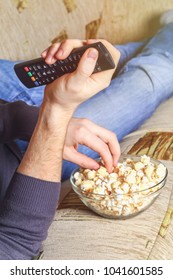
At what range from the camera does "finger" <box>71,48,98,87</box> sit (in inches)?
24.0

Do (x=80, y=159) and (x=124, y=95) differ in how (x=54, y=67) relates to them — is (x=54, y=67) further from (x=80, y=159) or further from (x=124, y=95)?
(x=124, y=95)

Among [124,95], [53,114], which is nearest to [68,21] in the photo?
[124,95]

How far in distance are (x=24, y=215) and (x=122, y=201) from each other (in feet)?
0.48

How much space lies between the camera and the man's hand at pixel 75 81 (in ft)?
2.02

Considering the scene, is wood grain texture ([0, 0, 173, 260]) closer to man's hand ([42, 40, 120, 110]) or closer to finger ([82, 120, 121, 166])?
finger ([82, 120, 121, 166])

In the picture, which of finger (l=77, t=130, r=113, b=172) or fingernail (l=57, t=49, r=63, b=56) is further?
finger (l=77, t=130, r=113, b=172)

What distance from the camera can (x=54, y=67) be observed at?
2.20ft

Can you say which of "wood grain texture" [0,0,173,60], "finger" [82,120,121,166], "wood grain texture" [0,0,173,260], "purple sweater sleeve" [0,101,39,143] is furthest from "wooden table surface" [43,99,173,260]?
"wood grain texture" [0,0,173,60]

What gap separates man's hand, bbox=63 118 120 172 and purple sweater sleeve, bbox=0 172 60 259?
138 millimetres

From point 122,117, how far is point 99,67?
52cm

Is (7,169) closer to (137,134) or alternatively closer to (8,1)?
(137,134)

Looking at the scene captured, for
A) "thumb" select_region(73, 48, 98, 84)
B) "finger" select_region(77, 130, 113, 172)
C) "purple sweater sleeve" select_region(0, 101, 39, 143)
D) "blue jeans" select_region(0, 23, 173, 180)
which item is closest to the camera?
Answer: "thumb" select_region(73, 48, 98, 84)

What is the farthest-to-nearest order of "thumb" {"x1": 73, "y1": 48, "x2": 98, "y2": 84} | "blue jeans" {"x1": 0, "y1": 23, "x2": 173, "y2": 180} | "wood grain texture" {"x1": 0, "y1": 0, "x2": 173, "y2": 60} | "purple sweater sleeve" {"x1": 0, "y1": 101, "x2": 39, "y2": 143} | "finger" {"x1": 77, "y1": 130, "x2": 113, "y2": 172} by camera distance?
"wood grain texture" {"x1": 0, "y1": 0, "x2": 173, "y2": 60}, "blue jeans" {"x1": 0, "y1": 23, "x2": 173, "y2": 180}, "purple sweater sleeve" {"x1": 0, "y1": 101, "x2": 39, "y2": 143}, "finger" {"x1": 77, "y1": 130, "x2": 113, "y2": 172}, "thumb" {"x1": 73, "y1": 48, "x2": 98, "y2": 84}

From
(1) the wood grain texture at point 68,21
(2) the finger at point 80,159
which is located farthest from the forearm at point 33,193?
(1) the wood grain texture at point 68,21
